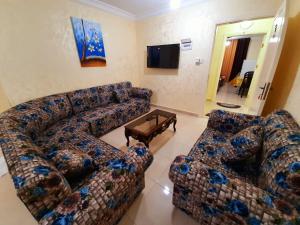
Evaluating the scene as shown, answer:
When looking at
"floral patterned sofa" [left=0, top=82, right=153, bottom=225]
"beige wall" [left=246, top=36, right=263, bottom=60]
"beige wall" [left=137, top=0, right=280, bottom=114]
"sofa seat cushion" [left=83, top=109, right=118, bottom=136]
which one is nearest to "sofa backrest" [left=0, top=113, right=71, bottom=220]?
"floral patterned sofa" [left=0, top=82, right=153, bottom=225]

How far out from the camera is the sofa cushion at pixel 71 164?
3.24 ft

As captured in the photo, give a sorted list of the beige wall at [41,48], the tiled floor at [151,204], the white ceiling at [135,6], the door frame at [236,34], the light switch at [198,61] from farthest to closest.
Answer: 1. the door frame at [236,34]
2. the light switch at [198,61]
3. the white ceiling at [135,6]
4. the beige wall at [41,48]
5. the tiled floor at [151,204]

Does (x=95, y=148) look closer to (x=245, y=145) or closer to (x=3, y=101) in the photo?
(x=245, y=145)

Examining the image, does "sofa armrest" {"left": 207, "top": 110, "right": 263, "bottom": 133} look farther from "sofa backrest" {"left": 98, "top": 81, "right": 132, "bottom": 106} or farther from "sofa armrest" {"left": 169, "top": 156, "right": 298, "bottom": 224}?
"sofa backrest" {"left": 98, "top": 81, "right": 132, "bottom": 106}

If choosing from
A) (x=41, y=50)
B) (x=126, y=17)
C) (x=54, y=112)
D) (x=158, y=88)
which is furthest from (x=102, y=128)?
(x=126, y=17)

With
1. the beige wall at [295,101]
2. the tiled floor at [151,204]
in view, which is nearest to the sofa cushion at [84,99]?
the tiled floor at [151,204]

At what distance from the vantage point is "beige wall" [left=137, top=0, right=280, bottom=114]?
2348 mm

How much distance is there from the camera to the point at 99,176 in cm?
91

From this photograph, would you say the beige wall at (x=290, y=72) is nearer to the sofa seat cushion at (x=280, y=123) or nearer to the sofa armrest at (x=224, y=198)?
the sofa seat cushion at (x=280, y=123)

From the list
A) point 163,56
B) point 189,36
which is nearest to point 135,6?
point 163,56

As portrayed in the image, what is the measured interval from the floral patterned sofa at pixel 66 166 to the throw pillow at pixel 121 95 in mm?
819

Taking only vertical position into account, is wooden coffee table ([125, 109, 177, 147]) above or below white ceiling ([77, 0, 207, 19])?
below

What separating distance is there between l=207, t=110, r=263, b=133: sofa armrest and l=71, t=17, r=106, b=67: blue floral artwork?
2.69 m

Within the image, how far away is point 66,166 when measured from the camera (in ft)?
3.26
